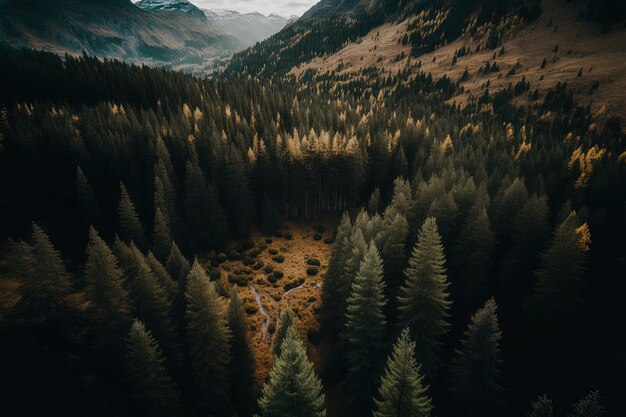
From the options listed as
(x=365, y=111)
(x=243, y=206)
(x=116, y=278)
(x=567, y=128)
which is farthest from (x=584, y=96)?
(x=116, y=278)

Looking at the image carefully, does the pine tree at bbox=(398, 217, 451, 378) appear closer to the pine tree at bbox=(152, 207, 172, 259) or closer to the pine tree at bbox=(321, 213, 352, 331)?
the pine tree at bbox=(321, 213, 352, 331)

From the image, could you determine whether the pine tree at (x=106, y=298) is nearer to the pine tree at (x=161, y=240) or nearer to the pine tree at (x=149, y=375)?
the pine tree at (x=149, y=375)

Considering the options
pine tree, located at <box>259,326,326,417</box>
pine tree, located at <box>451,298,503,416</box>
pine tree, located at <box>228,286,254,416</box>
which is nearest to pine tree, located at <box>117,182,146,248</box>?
pine tree, located at <box>228,286,254,416</box>

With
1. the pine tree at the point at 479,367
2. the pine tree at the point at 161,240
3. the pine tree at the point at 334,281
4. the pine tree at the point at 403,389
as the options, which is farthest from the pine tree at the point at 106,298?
the pine tree at the point at 479,367

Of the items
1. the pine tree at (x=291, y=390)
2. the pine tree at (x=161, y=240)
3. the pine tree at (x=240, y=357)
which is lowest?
the pine tree at (x=240, y=357)

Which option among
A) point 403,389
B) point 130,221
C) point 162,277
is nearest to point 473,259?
point 403,389
